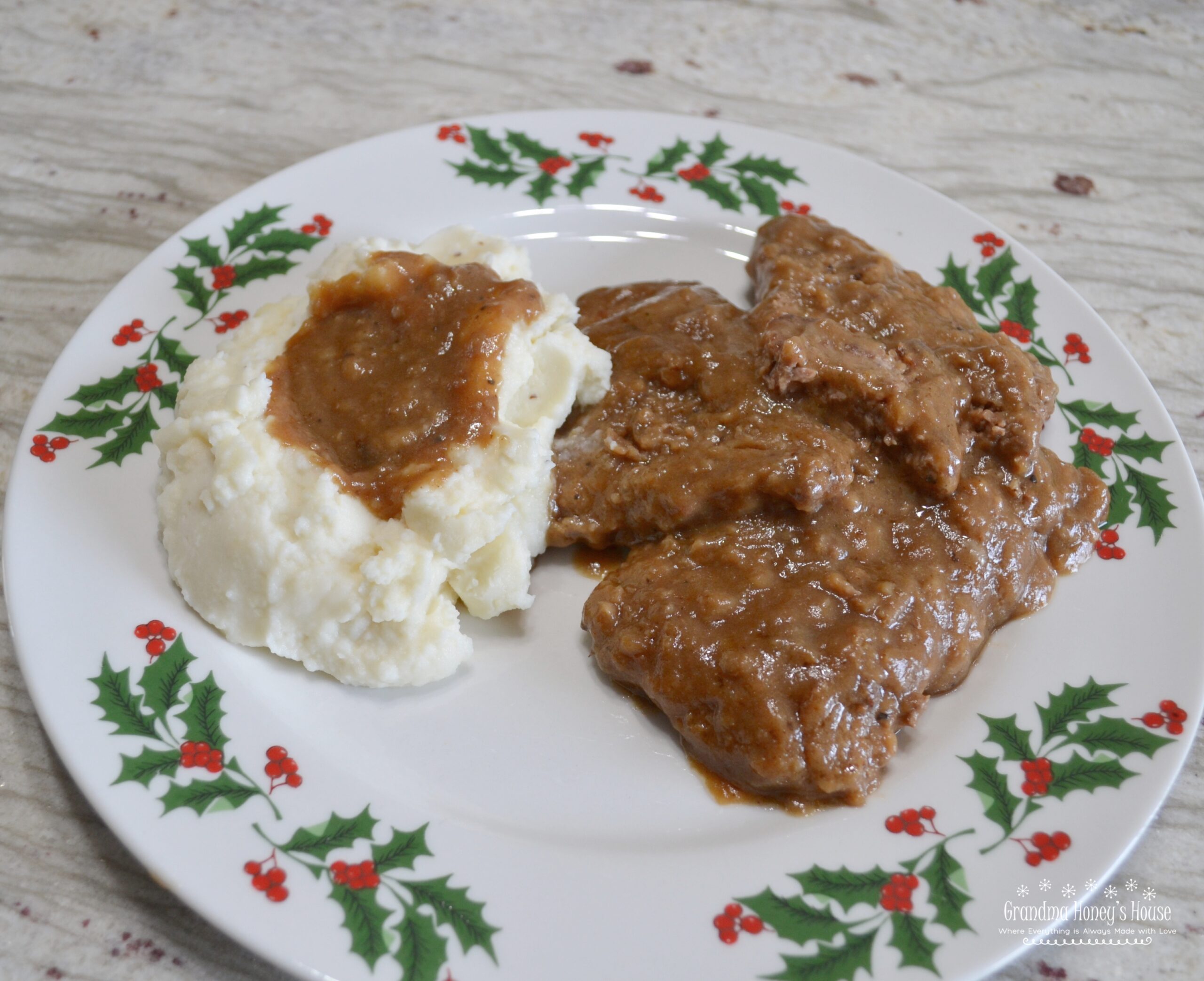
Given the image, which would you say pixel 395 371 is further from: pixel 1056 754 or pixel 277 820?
pixel 1056 754

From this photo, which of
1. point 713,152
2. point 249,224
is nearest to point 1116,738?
point 713,152

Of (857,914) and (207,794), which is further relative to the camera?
(207,794)

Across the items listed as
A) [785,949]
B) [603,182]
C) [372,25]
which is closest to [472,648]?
[785,949]

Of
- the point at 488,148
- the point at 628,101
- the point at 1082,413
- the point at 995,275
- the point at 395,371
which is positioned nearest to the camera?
the point at 395,371

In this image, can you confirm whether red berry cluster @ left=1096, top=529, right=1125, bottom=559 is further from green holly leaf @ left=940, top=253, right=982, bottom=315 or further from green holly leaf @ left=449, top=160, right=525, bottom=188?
green holly leaf @ left=449, top=160, right=525, bottom=188

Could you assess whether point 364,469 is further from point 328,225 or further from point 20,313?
point 20,313

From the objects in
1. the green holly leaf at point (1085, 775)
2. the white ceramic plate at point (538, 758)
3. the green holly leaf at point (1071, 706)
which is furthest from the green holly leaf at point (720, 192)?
the green holly leaf at point (1085, 775)
